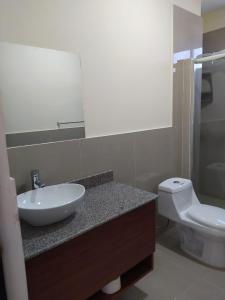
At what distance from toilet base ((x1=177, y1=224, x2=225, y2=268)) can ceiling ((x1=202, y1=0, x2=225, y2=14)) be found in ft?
8.81

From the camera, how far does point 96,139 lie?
1712mm

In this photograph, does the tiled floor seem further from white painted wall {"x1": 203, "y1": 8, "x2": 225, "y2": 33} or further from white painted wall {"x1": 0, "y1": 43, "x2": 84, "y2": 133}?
white painted wall {"x1": 203, "y1": 8, "x2": 225, "y2": 33}

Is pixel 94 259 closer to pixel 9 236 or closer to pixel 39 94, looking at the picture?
pixel 9 236

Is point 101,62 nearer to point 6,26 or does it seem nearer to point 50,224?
point 6,26

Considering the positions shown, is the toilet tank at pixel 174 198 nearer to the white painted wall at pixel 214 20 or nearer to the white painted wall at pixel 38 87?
the white painted wall at pixel 38 87

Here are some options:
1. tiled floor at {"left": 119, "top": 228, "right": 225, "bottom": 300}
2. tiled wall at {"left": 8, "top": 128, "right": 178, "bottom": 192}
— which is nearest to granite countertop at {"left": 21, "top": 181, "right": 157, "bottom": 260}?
tiled wall at {"left": 8, "top": 128, "right": 178, "bottom": 192}

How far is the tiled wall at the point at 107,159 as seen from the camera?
141 centimetres

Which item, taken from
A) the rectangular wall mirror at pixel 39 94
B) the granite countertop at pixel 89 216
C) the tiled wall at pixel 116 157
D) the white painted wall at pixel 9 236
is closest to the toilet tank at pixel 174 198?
the tiled wall at pixel 116 157

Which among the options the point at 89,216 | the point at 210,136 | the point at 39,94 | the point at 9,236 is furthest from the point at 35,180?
the point at 210,136

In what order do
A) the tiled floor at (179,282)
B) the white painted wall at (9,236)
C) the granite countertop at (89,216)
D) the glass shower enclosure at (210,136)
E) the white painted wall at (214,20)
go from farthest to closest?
1. the white painted wall at (214,20)
2. the glass shower enclosure at (210,136)
3. the tiled floor at (179,282)
4. the granite countertop at (89,216)
5. the white painted wall at (9,236)

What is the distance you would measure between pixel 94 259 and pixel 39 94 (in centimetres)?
103

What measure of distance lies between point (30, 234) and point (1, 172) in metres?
0.68

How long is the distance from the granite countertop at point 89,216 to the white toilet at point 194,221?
0.63 meters

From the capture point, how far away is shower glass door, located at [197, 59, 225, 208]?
2.69m
